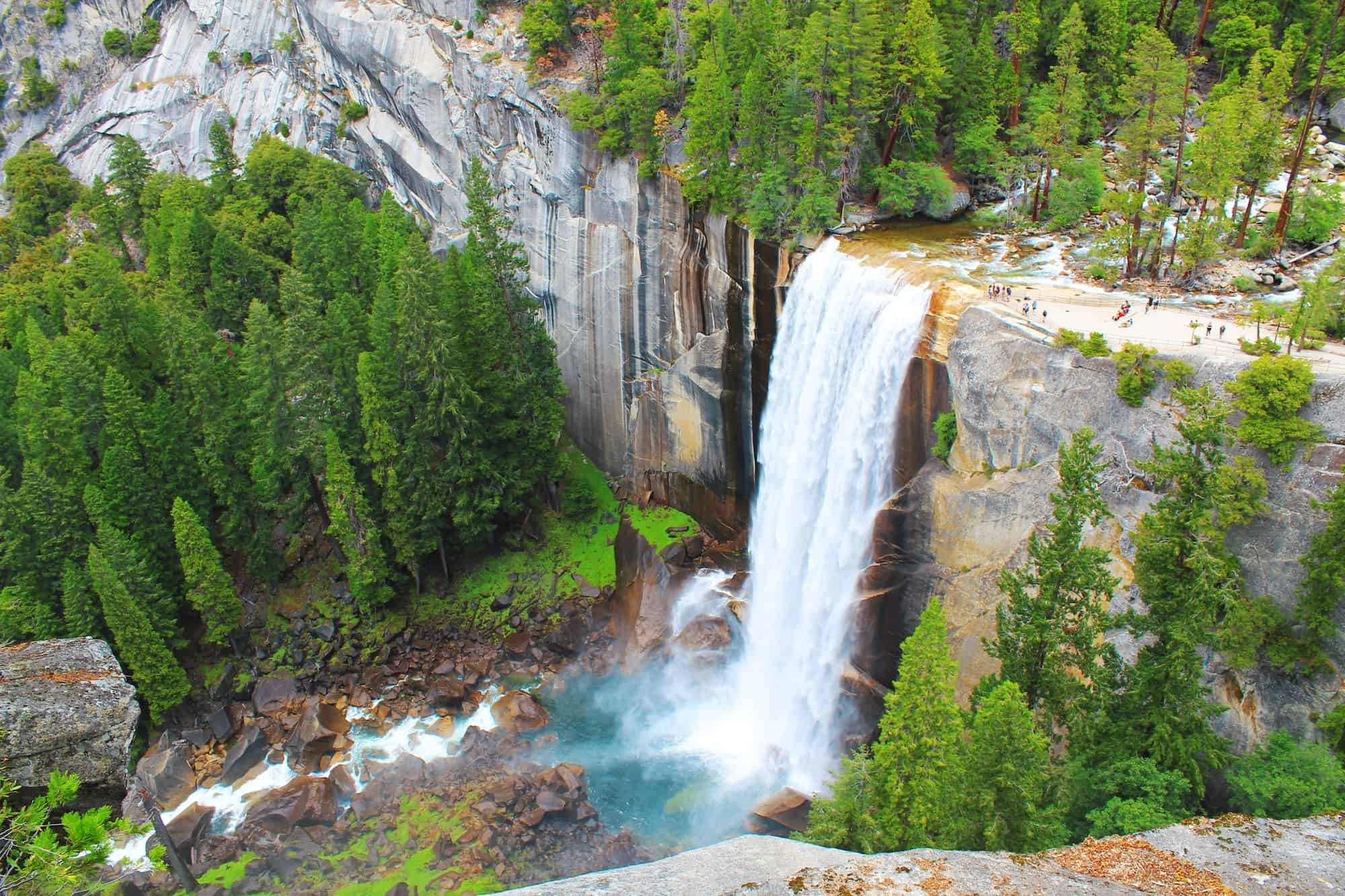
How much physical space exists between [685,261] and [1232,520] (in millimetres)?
25705

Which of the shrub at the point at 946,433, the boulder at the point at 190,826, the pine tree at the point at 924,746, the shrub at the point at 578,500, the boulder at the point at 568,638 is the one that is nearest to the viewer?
the pine tree at the point at 924,746

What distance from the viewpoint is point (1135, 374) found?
23.0 metres

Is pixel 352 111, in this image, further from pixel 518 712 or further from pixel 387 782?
pixel 387 782

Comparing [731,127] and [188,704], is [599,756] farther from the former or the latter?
[731,127]

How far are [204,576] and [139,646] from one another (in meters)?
3.34

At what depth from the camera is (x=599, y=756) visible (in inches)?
1297

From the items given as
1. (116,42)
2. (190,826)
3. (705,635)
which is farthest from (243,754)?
(116,42)

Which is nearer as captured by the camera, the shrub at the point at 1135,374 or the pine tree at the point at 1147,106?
the shrub at the point at 1135,374

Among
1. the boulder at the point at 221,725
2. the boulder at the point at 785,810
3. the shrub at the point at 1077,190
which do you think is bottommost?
the boulder at the point at 221,725

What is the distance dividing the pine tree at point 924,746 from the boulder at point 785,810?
9052mm

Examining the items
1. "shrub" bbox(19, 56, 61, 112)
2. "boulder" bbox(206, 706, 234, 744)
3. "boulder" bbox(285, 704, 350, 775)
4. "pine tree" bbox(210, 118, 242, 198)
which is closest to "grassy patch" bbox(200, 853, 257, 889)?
"boulder" bbox(285, 704, 350, 775)

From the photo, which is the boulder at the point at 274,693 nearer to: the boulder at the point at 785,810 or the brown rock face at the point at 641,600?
the brown rock face at the point at 641,600

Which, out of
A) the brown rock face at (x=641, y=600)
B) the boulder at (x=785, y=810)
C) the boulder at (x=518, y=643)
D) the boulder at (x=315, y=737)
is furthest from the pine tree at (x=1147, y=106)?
the boulder at (x=315, y=737)

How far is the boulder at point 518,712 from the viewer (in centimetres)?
3434
